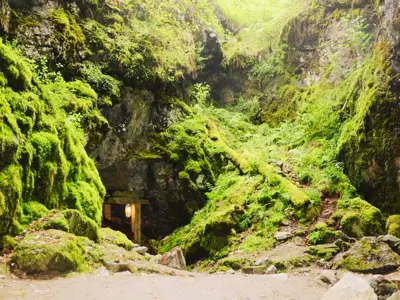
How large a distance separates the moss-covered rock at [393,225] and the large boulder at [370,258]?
4.04 feet

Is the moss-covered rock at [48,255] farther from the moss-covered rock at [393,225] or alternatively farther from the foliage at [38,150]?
the moss-covered rock at [393,225]

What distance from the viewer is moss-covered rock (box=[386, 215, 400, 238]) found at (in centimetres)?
858

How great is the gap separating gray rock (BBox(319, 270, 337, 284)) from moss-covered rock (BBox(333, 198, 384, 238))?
2280mm

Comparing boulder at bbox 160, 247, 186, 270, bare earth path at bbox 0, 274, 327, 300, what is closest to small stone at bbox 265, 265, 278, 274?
bare earth path at bbox 0, 274, 327, 300

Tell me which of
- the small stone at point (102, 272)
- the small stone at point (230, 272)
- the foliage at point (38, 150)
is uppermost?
the foliage at point (38, 150)

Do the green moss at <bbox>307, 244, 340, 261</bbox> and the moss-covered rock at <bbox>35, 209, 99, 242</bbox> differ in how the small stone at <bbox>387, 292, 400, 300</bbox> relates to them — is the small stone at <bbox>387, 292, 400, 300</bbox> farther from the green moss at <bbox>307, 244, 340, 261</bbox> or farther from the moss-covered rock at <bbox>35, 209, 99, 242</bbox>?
the moss-covered rock at <bbox>35, 209, 99, 242</bbox>

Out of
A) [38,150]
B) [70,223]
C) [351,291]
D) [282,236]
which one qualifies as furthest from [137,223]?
[351,291]

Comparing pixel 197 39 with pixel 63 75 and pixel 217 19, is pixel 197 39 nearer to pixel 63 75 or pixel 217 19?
pixel 217 19

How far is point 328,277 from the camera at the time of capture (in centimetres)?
700

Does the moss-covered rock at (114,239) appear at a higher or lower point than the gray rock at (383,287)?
higher

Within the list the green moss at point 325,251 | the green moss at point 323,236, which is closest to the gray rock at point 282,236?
the green moss at point 323,236

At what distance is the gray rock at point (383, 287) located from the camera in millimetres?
5570

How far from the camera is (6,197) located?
6.18m

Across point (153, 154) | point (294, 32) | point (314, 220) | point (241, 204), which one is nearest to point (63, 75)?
point (153, 154)
